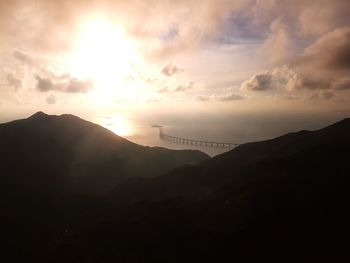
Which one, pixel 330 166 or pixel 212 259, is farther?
pixel 330 166

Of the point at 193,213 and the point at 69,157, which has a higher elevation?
the point at 69,157

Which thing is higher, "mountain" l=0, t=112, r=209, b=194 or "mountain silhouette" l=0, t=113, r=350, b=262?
"mountain" l=0, t=112, r=209, b=194

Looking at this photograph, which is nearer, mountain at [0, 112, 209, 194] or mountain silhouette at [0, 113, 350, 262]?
mountain silhouette at [0, 113, 350, 262]

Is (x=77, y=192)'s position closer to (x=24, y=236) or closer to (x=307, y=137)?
(x=24, y=236)

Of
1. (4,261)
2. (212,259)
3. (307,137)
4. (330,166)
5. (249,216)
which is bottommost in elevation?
(4,261)

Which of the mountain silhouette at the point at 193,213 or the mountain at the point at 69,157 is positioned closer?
the mountain silhouette at the point at 193,213

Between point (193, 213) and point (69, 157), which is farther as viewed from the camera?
point (69, 157)

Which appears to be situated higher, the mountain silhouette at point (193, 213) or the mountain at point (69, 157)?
the mountain at point (69, 157)

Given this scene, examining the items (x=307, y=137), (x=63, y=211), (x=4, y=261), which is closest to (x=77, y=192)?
(x=63, y=211)
